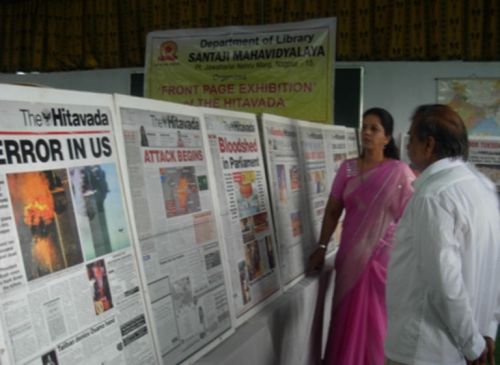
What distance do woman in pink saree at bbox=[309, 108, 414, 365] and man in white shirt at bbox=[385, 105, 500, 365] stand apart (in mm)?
727

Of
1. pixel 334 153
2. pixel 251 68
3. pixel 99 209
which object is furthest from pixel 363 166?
pixel 251 68

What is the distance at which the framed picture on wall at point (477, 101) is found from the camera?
4238 mm

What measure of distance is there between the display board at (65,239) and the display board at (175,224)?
0.07m

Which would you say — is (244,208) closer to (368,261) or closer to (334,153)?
(368,261)

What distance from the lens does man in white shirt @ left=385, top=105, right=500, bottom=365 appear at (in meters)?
1.37

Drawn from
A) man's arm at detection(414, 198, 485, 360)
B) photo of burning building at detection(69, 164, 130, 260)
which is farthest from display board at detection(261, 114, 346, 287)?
photo of burning building at detection(69, 164, 130, 260)

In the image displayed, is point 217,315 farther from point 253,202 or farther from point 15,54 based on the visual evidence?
point 15,54

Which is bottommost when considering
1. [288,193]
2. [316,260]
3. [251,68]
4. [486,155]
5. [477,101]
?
[316,260]

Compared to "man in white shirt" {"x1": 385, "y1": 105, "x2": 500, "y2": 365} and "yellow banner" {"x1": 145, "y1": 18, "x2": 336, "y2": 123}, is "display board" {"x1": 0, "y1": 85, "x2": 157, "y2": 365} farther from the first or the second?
"yellow banner" {"x1": 145, "y1": 18, "x2": 336, "y2": 123}

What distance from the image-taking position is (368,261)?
2305mm

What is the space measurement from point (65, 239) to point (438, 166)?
3.20 ft

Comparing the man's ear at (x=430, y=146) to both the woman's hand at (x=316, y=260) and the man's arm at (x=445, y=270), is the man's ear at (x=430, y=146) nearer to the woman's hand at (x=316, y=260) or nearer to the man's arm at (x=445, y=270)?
the man's arm at (x=445, y=270)

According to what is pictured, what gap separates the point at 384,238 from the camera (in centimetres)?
230

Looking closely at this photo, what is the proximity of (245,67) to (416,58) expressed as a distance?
1.42m
